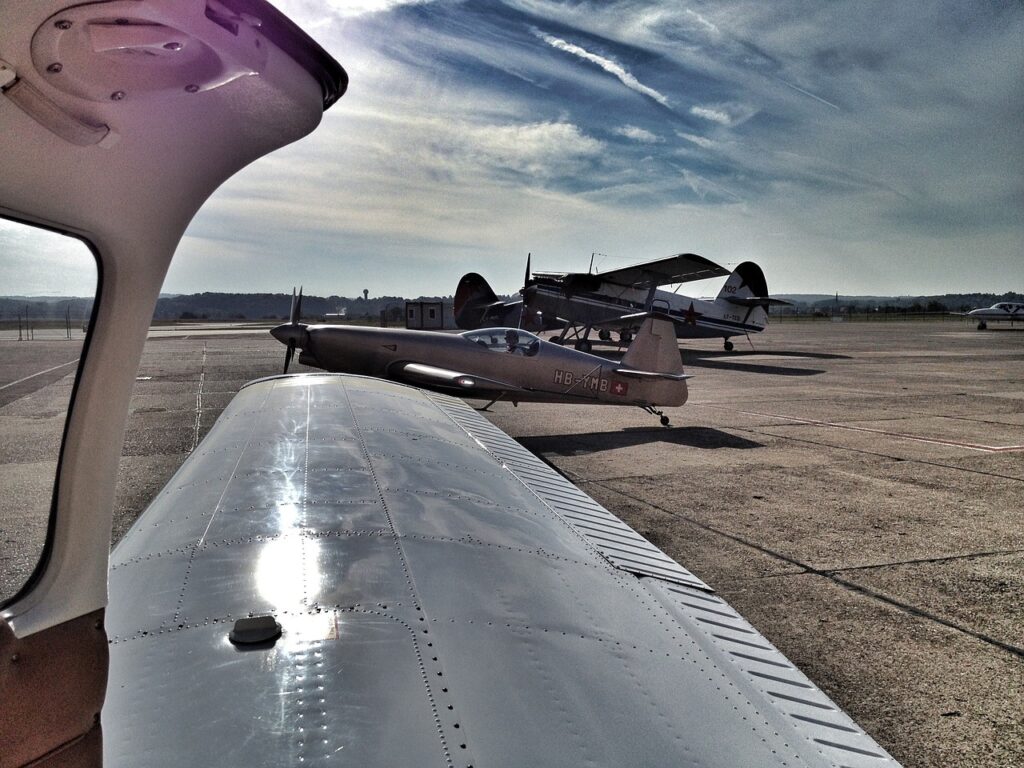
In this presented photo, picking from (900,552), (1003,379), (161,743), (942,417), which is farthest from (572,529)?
(1003,379)

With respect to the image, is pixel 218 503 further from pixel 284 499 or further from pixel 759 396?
pixel 759 396

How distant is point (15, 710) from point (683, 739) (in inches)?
52.2

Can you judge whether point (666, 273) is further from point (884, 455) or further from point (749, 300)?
point (884, 455)

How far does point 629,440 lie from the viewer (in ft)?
36.1

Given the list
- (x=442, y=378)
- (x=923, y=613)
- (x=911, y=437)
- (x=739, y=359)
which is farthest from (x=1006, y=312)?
(x=923, y=613)

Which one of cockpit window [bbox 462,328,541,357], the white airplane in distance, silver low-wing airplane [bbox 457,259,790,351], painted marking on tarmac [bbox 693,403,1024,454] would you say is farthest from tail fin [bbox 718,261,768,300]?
the white airplane in distance

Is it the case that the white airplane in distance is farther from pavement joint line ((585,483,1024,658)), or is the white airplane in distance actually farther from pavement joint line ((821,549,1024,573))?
pavement joint line ((585,483,1024,658))

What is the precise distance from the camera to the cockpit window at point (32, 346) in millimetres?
1074

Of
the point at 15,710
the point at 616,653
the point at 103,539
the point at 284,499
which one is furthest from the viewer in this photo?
the point at 284,499

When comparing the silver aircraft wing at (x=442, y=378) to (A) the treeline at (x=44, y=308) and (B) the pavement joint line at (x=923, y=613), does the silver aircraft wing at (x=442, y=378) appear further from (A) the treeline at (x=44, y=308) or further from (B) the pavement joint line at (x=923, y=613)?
(A) the treeline at (x=44, y=308)

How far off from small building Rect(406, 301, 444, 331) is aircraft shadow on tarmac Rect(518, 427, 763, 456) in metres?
43.6

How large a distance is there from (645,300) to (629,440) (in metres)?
20.4

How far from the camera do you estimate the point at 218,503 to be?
2.82 metres

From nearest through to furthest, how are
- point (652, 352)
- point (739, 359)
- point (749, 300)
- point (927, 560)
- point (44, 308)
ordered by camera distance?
1. point (44, 308)
2. point (927, 560)
3. point (652, 352)
4. point (739, 359)
5. point (749, 300)
